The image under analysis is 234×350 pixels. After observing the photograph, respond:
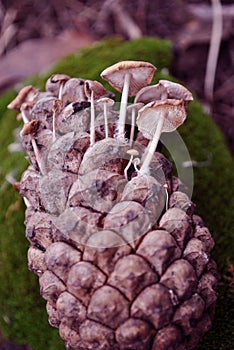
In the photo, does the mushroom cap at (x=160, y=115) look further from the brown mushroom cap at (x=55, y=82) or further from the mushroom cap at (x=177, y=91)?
the brown mushroom cap at (x=55, y=82)

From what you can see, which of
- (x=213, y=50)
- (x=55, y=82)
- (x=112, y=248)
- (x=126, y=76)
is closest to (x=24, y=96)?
(x=55, y=82)

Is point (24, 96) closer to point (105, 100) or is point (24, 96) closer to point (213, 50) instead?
point (105, 100)

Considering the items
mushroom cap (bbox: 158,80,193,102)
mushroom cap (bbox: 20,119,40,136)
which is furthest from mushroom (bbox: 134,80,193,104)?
mushroom cap (bbox: 20,119,40,136)

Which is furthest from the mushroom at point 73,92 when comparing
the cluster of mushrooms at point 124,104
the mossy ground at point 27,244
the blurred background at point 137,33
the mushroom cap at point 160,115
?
the blurred background at point 137,33

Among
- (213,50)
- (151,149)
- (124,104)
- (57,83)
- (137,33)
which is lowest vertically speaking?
(213,50)

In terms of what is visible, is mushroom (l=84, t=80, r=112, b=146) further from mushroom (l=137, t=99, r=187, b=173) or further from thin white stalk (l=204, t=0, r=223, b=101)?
thin white stalk (l=204, t=0, r=223, b=101)

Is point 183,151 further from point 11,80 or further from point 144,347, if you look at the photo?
point 11,80
